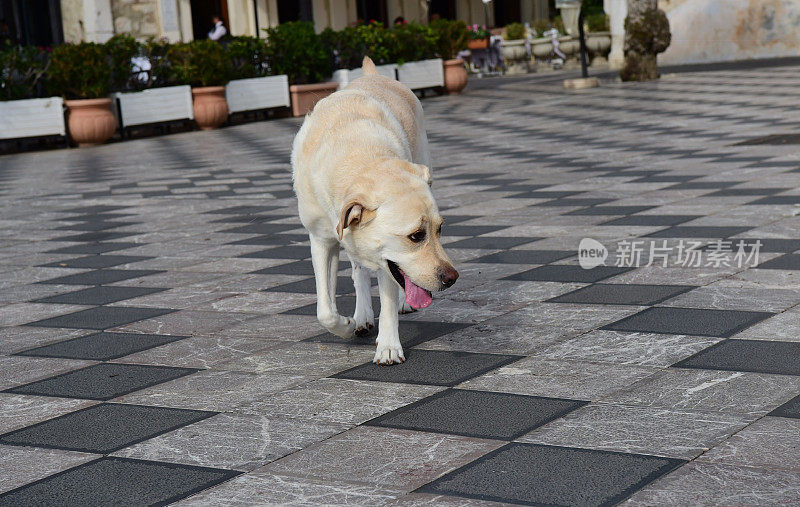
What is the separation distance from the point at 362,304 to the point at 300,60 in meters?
15.4

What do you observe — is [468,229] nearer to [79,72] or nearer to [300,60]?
[79,72]

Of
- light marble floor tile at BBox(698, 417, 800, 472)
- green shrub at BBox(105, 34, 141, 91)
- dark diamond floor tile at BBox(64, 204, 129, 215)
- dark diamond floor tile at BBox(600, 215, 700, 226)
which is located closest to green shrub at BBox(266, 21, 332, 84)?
green shrub at BBox(105, 34, 141, 91)

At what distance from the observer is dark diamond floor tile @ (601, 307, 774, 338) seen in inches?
161

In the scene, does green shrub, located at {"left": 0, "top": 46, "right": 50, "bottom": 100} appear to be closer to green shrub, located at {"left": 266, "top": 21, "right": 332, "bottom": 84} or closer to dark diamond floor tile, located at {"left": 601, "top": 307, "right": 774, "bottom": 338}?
green shrub, located at {"left": 266, "top": 21, "right": 332, "bottom": 84}

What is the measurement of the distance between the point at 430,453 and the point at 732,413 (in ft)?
2.98

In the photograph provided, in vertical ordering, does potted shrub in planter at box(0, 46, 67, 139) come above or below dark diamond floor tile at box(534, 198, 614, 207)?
Result: above

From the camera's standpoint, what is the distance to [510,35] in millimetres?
29922

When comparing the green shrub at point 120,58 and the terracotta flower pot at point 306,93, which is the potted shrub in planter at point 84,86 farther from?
the terracotta flower pot at point 306,93

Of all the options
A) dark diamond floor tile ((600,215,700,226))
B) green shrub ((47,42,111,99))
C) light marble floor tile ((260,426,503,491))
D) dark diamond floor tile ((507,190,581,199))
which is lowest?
light marble floor tile ((260,426,503,491))

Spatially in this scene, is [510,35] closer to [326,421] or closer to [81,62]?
[81,62]

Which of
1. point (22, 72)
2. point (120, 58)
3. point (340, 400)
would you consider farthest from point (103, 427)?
point (120, 58)

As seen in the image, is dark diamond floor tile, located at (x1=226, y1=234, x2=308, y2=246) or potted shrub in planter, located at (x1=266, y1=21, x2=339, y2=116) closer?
dark diamond floor tile, located at (x1=226, y1=234, x2=308, y2=246)

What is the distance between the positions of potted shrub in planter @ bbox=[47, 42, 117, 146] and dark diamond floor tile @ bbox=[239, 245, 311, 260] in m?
10.5

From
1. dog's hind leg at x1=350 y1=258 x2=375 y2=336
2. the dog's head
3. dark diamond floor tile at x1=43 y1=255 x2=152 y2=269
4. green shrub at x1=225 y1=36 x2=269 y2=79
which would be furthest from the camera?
green shrub at x1=225 y1=36 x2=269 y2=79
